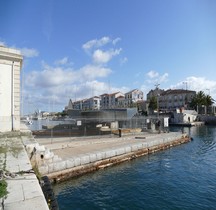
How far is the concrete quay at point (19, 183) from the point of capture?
21.1 ft

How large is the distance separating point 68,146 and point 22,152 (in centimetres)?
1204

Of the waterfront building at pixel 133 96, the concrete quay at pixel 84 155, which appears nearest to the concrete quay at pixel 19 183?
the concrete quay at pixel 84 155

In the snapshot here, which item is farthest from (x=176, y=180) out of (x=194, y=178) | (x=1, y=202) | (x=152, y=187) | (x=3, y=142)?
(x=1, y=202)

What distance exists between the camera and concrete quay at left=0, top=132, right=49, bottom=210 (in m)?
6.42

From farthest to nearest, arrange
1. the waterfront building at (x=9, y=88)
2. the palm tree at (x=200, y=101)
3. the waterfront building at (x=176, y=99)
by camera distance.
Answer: the waterfront building at (x=176, y=99)
the palm tree at (x=200, y=101)
the waterfront building at (x=9, y=88)

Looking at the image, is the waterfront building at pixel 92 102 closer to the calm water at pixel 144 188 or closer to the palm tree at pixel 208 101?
the palm tree at pixel 208 101

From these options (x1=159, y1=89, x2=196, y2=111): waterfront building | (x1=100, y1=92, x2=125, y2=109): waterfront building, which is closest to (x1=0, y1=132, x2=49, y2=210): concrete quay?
(x1=159, y1=89, x2=196, y2=111): waterfront building

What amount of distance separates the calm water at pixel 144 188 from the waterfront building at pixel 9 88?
27.2 ft

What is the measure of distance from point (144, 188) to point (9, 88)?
14.5 metres

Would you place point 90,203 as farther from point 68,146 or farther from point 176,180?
point 68,146

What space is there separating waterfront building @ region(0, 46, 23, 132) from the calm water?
27.2 feet

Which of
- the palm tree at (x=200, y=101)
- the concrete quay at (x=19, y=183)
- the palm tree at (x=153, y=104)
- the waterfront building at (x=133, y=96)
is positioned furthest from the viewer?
the waterfront building at (x=133, y=96)

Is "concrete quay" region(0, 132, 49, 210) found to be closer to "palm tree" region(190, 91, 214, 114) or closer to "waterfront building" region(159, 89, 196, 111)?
"palm tree" region(190, 91, 214, 114)

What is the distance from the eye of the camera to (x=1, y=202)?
6.47m
